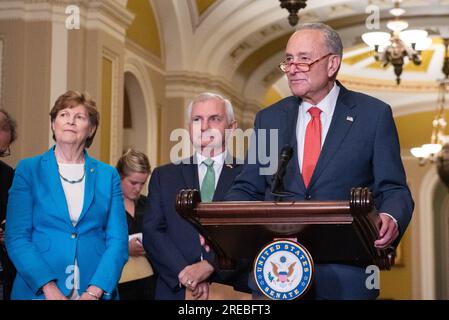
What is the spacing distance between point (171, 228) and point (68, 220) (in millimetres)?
632

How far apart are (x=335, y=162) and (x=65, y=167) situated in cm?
111

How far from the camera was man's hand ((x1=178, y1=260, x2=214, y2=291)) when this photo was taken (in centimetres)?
331

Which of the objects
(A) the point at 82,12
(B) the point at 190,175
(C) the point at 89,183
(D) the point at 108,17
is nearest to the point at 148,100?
(D) the point at 108,17

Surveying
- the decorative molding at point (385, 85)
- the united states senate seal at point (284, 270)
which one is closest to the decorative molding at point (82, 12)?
the united states senate seal at point (284, 270)

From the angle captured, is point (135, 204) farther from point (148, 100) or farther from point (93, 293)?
point (148, 100)

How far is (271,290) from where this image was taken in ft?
7.19

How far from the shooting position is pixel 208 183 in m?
3.53

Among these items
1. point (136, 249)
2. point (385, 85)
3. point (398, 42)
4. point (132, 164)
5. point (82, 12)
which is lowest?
point (136, 249)

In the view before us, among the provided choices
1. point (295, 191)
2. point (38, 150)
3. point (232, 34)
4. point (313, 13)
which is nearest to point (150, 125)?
point (232, 34)

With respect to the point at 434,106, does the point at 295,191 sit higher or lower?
lower

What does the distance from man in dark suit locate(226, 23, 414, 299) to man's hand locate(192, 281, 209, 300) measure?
0.75 metres

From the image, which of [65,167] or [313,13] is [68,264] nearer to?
[65,167]

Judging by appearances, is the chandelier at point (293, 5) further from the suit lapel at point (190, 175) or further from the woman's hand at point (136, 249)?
the suit lapel at point (190, 175)

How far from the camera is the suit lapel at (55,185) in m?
3.04
